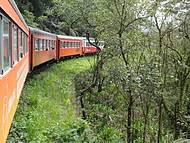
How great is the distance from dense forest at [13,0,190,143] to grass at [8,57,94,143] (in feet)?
3.56

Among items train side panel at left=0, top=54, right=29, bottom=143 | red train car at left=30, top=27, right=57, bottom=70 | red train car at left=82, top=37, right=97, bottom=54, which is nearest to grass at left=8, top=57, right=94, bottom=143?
red train car at left=30, top=27, right=57, bottom=70

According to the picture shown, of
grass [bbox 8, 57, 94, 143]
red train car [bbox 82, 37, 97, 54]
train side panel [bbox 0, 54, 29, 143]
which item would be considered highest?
train side panel [bbox 0, 54, 29, 143]

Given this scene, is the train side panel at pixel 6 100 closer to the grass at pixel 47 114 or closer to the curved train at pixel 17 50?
the curved train at pixel 17 50

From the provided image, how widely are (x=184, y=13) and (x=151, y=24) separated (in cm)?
132

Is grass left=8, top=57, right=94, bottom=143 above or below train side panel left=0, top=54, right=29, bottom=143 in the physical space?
below

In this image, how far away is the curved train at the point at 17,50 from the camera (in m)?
4.39

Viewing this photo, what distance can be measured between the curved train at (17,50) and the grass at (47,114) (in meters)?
0.98

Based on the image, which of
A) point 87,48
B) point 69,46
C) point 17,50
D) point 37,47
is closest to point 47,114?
point 37,47

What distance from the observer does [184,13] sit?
48.3 feet

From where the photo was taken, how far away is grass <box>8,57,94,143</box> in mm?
9266

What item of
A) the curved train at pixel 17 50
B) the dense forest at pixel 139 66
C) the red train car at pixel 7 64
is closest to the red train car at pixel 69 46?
the curved train at pixel 17 50

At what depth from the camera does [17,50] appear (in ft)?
22.4

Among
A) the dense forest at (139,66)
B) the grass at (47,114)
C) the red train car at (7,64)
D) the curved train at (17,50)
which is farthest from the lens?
the dense forest at (139,66)

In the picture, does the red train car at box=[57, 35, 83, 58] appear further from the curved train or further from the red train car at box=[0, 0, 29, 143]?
the red train car at box=[0, 0, 29, 143]
